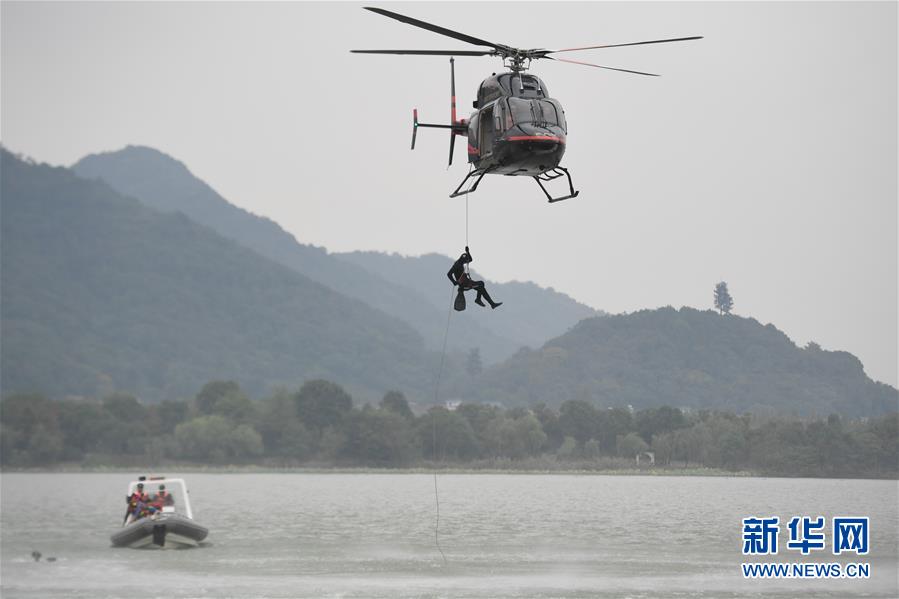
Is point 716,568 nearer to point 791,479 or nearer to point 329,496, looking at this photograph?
point 329,496

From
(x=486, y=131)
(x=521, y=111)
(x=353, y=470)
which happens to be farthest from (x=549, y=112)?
(x=353, y=470)

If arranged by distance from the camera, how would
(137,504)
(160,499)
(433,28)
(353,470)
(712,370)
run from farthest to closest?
(712,370) < (353,470) < (160,499) < (137,504) < (433,28)

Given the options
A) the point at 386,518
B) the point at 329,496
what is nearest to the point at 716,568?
the point at 386,518

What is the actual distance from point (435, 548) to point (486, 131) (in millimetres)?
34641

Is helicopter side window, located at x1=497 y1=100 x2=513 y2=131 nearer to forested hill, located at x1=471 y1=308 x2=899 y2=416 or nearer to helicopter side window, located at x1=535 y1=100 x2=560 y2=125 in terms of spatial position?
helicopter side window, located at x1=535 y1=100 x2=560 y2=125

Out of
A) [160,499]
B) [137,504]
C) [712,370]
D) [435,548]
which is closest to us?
[137,504]

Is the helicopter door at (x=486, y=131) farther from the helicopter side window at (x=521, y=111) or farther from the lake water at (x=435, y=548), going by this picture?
the lake water at (x=435, y=548)

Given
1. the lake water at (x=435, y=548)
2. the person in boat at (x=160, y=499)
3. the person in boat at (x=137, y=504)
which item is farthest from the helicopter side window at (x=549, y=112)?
the person in boat at (x=160, y=499)

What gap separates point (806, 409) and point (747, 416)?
8.47 meters

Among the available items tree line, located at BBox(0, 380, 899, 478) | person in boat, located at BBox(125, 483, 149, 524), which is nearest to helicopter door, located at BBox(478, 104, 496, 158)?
person in boat, located at BBox(125, 483, 149, 524)

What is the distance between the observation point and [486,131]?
2422cm

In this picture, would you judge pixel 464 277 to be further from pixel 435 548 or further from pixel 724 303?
pixel 724 303

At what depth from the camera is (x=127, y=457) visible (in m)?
161

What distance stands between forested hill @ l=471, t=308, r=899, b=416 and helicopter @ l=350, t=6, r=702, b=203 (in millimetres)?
129277
